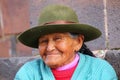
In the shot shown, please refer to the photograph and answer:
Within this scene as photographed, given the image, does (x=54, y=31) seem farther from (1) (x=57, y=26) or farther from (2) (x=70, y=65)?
(2) (x=70, y=65)

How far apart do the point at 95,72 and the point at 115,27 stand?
3.27 feet

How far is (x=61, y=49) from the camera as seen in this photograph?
167 inches

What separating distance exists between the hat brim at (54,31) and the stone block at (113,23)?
0.78 meters

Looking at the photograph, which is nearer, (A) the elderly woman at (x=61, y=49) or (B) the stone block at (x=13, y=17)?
(A) the elderly woman at (x=61, y=49)

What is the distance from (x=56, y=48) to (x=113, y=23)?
1.14 metres

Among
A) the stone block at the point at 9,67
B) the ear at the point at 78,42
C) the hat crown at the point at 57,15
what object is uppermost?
the hat crown at the point at 57,15

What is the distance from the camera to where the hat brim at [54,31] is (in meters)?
4.20

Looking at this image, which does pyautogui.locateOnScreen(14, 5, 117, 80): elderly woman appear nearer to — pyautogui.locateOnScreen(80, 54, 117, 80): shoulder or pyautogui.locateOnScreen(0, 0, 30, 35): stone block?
pyautogui.locateOnScreen(80, 54, 117, 80): shoulder

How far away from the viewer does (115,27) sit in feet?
17.1

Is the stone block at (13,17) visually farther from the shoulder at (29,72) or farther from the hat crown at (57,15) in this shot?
the hat crown at (57,15)

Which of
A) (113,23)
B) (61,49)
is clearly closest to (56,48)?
(61,49)

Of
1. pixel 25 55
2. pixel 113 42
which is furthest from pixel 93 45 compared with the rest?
pixel 25 55

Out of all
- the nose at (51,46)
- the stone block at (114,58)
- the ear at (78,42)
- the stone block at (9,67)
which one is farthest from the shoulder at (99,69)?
the stone block at (9,67)

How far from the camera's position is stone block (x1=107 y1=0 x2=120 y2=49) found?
5.20 meters
